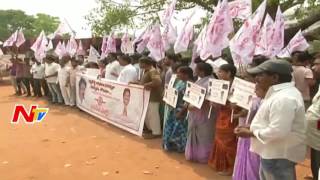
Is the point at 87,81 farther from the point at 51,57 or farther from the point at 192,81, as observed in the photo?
the point at 192,81

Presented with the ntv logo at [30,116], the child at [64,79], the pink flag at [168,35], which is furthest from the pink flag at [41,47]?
the pink flag at [168,35]

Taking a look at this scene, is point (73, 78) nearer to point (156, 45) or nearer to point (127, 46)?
point (127, 46)

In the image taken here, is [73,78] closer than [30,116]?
No

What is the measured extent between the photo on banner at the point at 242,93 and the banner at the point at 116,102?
3.00 m

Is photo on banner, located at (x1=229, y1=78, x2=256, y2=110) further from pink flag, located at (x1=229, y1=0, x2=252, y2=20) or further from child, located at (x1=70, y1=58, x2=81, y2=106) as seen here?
child, located at (x1=70, y1=58, x2=81, y2=106)

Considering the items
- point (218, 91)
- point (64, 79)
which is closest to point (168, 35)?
point (218, 91)

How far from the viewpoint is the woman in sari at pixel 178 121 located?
23.5 feet

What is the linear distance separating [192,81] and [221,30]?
0.98 meters

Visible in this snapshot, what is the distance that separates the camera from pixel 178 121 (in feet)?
24.2

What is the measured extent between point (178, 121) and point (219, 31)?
5.57 ft

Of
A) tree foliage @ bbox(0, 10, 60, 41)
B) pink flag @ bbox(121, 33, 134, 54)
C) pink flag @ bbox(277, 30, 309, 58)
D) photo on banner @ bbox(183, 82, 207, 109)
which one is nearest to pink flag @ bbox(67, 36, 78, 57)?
pink flag @ bbox(121, 33, 134, 54)

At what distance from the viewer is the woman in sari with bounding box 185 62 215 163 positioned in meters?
6.65

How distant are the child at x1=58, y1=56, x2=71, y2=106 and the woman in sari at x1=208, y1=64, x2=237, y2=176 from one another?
785cm

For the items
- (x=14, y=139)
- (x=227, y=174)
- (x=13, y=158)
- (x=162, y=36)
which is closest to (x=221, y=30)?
(x=227, y=174)
